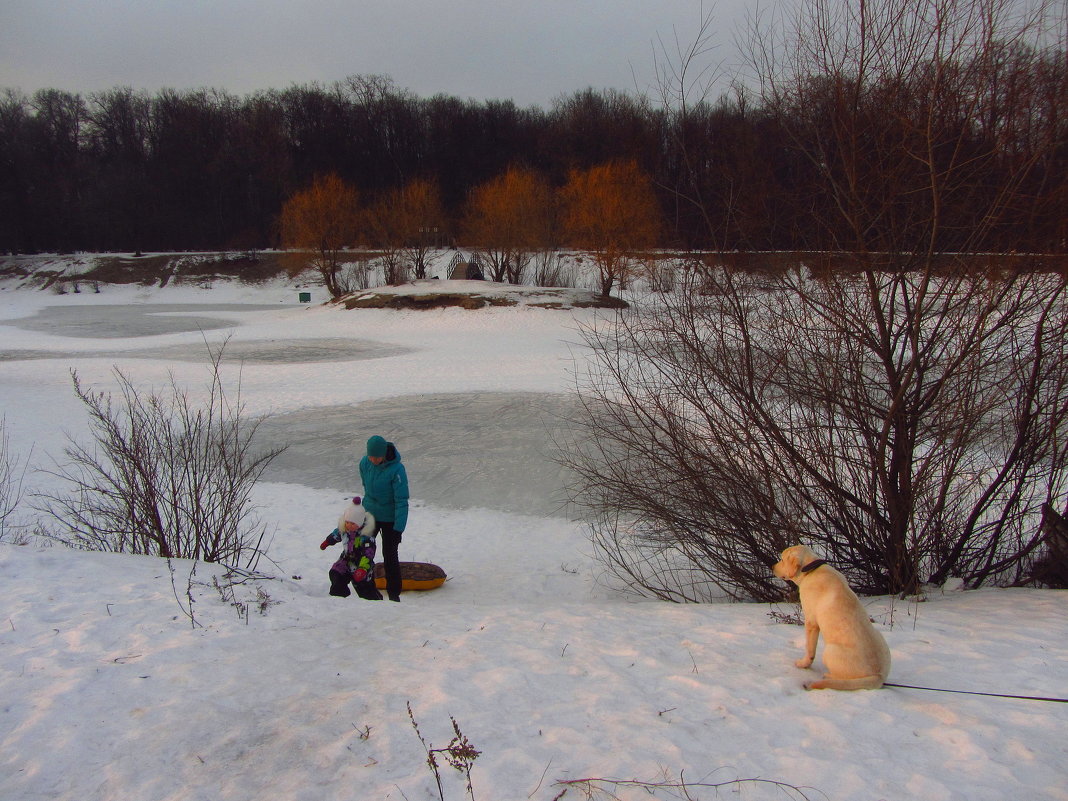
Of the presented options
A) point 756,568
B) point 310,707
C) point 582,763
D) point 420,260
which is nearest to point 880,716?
point 582,763

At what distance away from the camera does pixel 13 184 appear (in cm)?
5909

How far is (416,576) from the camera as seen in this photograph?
729 cm

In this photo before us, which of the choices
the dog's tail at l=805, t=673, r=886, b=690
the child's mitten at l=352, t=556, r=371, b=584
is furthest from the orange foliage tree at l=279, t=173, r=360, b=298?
the dog's tail at l=805, t=673, r=886, b=690

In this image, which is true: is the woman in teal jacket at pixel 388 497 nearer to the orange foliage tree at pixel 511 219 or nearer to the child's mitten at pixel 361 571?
the child's mitten at pixel 361 571

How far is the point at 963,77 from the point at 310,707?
Answer: 6.53m

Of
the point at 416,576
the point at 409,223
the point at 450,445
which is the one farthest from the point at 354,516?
the point at 409,223

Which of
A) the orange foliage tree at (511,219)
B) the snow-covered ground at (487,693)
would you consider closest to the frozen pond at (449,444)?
the snow-covered ground at (487,693)

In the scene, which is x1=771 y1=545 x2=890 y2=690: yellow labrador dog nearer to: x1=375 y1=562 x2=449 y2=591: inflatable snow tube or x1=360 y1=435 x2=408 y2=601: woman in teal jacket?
x1=360 y1=435 x2=408 y2=601: woman in teal jacket

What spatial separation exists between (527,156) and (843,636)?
70516mm

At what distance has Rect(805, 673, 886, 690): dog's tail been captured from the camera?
3.41m

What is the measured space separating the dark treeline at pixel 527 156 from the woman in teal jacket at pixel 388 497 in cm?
357

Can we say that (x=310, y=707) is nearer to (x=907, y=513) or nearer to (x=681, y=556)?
(x=907, y=513)

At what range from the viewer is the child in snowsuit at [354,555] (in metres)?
6.16

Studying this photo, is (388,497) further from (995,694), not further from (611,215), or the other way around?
(611,215)
